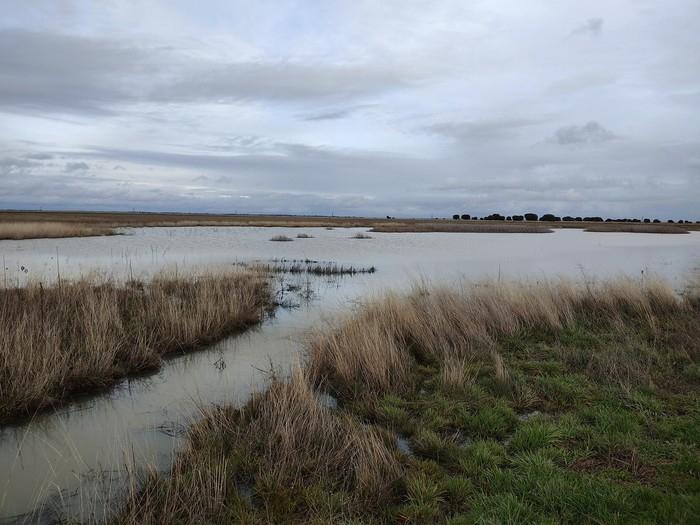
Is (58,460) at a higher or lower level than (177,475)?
lower

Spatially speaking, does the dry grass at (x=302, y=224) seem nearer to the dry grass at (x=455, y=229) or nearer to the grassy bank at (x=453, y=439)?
the dry grass at (x=455, y=229)

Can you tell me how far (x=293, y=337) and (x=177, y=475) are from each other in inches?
256

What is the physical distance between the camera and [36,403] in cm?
660

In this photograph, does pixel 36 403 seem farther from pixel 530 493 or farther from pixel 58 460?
pixel 530 493

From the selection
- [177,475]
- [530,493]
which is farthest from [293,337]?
[530,493]

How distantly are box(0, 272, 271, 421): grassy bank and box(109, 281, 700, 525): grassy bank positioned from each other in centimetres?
300

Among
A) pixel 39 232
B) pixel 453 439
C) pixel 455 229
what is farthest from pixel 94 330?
pixel 455 229

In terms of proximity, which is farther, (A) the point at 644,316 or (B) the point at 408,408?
(A) the point at 644,316

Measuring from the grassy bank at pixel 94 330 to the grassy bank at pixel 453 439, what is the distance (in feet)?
9.84

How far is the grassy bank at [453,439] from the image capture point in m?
3.98

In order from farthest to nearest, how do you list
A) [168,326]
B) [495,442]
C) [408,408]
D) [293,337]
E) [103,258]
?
[103,258]
[293,337]
[168,326]
[408,408]
[495,442]

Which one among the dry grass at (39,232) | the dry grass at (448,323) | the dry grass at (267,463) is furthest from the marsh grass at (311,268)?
the dry grass at (39,232)

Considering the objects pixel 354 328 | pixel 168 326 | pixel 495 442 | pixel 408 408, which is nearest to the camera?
pixel 495 442

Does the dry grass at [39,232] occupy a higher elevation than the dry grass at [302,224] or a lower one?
lower
